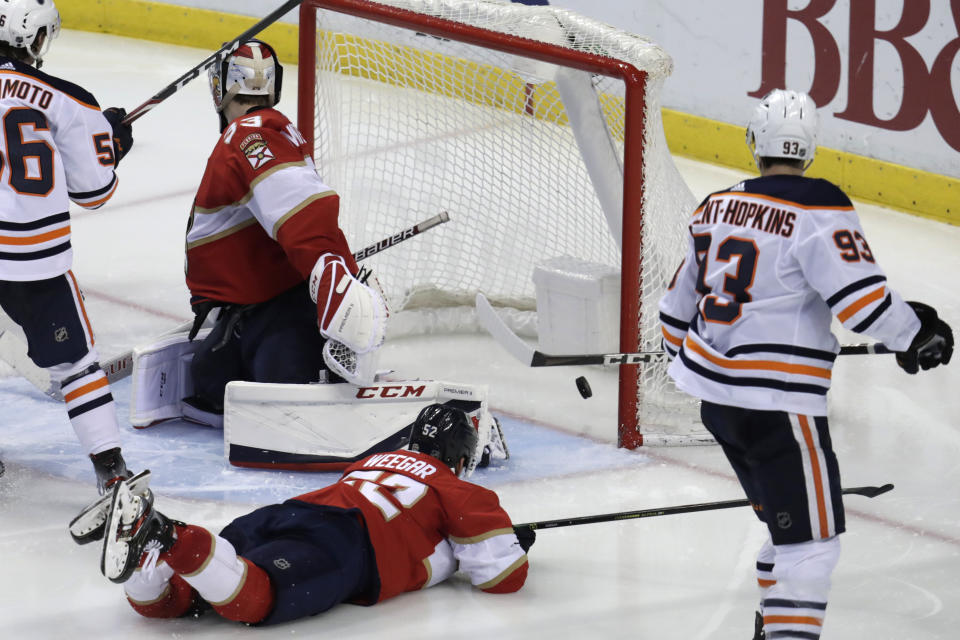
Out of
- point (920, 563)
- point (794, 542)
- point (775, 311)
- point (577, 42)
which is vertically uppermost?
point (577, 42)

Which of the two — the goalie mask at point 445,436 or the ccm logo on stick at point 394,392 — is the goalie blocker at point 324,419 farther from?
the goalie mask at point 445,436

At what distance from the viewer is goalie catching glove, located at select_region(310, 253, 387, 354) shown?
3.75 meters

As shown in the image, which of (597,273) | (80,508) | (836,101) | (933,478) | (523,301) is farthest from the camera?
(836,101)

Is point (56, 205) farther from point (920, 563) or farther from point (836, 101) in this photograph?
point (836, 101)

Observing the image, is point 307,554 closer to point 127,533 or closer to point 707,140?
point 127,533

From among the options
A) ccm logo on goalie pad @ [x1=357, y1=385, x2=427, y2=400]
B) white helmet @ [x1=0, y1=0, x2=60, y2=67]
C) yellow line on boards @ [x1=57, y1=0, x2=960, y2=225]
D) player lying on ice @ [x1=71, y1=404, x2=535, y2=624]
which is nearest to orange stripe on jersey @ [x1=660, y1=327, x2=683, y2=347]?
player lying on ice @ [x1=71, y1=404, x2=535, y2=624]

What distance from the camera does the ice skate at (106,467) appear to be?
11.7ft

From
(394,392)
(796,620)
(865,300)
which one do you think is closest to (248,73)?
(394,392)

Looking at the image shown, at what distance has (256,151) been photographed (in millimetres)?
3795

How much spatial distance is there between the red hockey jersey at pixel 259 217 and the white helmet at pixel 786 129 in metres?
1.31

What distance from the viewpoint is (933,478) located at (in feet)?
12.7

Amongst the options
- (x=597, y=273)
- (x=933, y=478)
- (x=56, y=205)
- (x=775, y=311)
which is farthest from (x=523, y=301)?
(x=775, y=311)

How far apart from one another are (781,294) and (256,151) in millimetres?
1550

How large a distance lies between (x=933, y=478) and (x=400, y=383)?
130 centimetres
